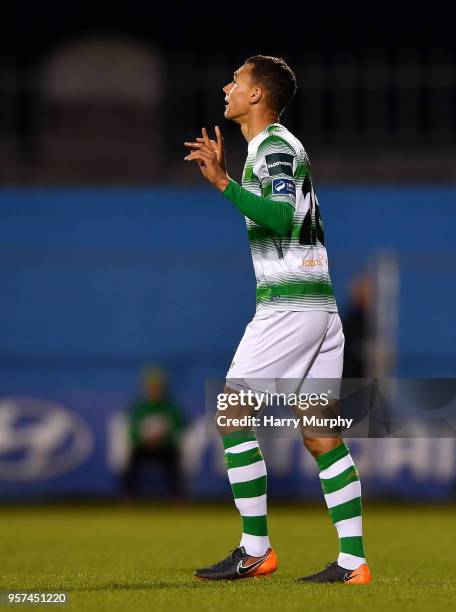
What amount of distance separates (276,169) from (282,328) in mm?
705

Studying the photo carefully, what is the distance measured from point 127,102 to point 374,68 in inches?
133

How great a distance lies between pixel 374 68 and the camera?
18.5 m

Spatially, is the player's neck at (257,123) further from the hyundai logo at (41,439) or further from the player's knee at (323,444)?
the hyundai logo at (41,439)

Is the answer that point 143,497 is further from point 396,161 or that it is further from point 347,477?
point 347,477

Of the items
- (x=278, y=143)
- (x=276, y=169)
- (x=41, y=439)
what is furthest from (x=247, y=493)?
(x=41, y=439)

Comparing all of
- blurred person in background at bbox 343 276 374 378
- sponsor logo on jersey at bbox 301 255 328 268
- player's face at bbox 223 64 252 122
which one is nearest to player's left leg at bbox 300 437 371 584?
sponsor logo on jersey at bbox 301 255 328 268

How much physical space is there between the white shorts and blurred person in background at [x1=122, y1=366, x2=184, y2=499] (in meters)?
7.63

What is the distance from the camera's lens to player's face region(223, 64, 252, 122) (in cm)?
637

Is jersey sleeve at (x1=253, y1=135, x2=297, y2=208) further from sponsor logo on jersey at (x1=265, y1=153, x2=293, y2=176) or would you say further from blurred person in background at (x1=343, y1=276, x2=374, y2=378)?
blurred person in background at (x1=343, y1=276, x2=374, y2=378)

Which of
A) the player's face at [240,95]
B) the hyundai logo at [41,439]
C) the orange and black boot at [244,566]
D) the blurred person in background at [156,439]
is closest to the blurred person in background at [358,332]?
the blurred person in background at [156,439]

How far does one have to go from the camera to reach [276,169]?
6082 mm

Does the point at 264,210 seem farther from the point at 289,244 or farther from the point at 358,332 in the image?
the point at 358,332

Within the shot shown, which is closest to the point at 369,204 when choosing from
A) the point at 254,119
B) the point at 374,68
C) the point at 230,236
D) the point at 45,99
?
the point at 230,236

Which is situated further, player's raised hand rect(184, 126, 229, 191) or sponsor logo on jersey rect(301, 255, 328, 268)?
sponsor logo on jersey rect(301, 255, 328, 268)
